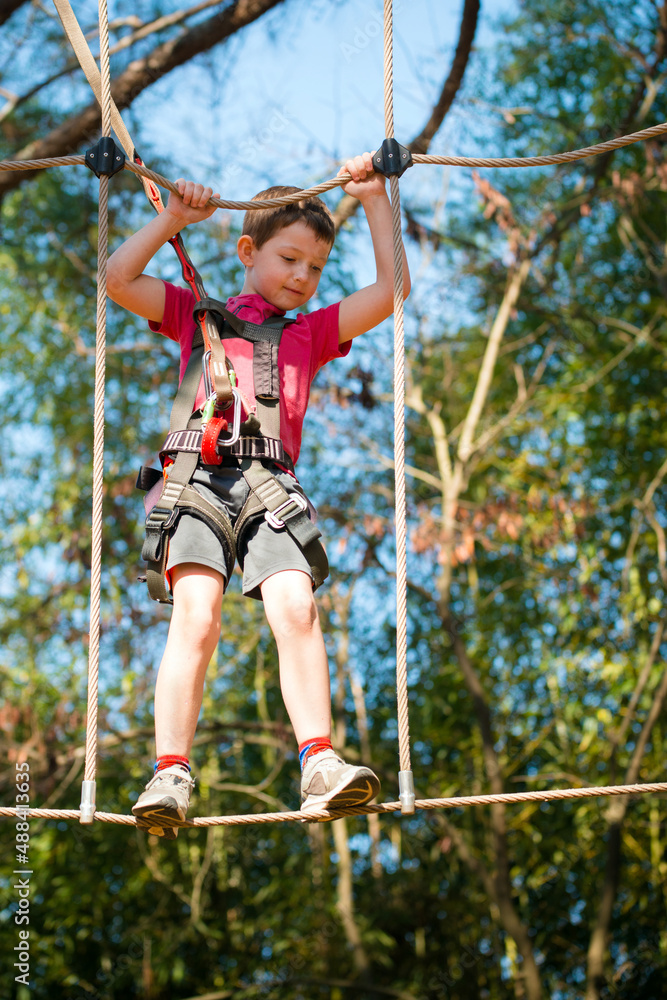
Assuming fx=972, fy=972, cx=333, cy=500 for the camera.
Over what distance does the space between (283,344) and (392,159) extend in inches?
15.1

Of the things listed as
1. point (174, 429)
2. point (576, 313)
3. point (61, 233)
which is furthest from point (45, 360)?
point (174, 429)

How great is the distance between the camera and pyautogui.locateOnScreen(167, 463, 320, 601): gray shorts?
63.2 inches

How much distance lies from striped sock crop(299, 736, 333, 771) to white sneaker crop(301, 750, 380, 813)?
Result: 13 mm

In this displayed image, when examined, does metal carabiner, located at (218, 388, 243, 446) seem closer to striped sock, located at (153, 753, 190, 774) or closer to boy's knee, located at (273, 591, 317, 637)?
boy's knee, located at (273, 591, 317, 637)

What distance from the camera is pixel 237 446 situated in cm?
166

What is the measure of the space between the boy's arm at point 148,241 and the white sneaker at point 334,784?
2.76 feet

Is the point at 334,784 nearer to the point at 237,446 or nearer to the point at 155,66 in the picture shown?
the point at 237,446

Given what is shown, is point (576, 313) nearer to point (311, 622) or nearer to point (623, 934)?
point (623, 934)

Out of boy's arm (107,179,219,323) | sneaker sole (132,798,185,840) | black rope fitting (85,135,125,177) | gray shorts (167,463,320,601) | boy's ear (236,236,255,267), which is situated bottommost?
sneaker sole (132,798,185,840)

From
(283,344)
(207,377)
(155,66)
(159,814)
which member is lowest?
(159,814)

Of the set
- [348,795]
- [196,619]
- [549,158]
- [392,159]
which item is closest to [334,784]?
[348,795]

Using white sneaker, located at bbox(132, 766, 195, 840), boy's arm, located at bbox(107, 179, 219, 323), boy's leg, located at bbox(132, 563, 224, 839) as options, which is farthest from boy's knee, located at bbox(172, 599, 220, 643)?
boy's arm, located at bbox(107, 179, 219, 323)

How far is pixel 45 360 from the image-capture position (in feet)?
17.3

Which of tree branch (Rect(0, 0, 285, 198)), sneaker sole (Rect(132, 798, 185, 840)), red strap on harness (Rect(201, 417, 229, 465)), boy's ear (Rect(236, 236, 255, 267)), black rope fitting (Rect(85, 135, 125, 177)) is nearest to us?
sneaker sole (Rect(132, 798, 185, 840))
